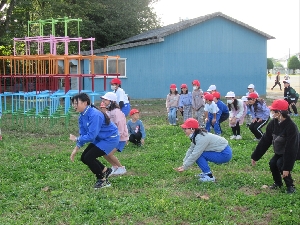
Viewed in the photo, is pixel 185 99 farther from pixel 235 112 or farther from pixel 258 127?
pixel 258 127

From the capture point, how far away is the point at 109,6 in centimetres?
3119

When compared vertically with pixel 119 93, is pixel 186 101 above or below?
below

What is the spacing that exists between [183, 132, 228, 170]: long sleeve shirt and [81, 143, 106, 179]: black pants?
4.18 ft

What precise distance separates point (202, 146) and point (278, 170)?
1155mm

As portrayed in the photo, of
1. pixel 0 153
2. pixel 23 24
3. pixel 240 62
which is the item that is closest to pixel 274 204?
pixel 0 153

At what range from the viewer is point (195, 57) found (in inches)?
1025

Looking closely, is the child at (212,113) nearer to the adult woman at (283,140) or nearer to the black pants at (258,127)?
the black pants at (258,127)

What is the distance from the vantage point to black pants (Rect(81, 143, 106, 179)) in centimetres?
664

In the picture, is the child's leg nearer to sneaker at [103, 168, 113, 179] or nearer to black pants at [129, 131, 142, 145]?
sneaker at [103, 168, 113, 179]

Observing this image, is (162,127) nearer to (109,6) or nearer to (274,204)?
(274,204)

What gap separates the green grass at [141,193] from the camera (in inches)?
215

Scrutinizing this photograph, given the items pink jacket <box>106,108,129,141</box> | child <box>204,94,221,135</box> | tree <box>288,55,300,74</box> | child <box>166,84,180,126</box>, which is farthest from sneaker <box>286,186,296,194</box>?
tree <box>288,55,300,74</box>

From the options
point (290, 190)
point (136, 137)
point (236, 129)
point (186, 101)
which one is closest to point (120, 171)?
point (136, 137)

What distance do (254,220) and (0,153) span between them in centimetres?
597
